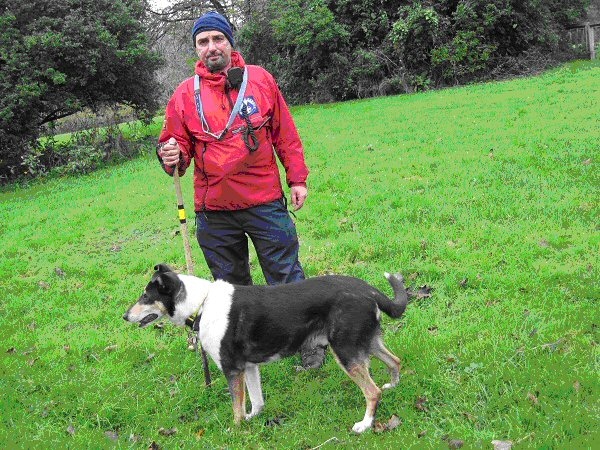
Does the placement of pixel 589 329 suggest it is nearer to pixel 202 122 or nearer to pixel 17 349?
pixel 202 122

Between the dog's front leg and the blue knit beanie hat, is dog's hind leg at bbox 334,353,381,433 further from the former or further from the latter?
the blue knit beanie hat

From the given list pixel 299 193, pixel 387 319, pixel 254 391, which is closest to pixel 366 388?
pixel 254 391

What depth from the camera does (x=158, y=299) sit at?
165 inches

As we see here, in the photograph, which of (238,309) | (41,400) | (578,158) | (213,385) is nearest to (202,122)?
(238,309)

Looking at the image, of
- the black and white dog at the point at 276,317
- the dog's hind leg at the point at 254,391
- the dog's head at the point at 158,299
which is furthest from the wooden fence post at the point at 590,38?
the dog's head at the point at 158,299

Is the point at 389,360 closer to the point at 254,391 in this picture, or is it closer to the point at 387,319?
the point at 254,391

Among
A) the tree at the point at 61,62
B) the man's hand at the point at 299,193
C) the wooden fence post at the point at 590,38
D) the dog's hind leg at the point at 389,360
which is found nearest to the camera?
the dog's hind leg at the point at 389,360

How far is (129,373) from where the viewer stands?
5262 mm

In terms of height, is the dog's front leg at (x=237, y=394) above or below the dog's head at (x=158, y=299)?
below

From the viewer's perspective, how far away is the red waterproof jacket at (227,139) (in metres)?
4.38

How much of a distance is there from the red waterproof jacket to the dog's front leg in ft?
4.47

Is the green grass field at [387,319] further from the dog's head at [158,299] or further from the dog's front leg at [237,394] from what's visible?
the dog's head at [158,299]

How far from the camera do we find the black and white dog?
395 centimetres

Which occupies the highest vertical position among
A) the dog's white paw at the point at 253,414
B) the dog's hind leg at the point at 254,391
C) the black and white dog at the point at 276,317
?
the black and white dog at the point at 276,317
